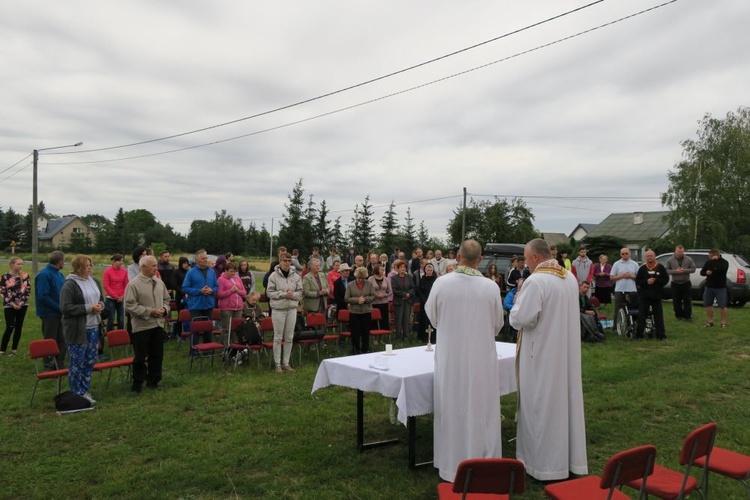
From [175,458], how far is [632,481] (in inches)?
158

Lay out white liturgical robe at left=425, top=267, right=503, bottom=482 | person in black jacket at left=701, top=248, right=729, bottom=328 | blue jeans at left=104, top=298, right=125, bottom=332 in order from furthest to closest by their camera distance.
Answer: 1. person in black jacket at left=701, top=248, right=729, bottom=328
2. blue jeans at left=104, top=298, right=125, bottom=332
3. white liturgical robe at left=425, top=267, right=503, bottom=482

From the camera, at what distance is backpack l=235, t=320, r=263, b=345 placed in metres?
9.20

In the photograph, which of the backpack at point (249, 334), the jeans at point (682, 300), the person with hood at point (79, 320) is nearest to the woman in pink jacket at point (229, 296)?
the backpack at point (249, 334)

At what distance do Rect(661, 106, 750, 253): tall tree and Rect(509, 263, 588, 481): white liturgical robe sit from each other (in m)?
31.5

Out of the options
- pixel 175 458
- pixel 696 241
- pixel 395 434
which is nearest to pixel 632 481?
pixel 395 434

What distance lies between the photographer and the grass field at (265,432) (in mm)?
4676

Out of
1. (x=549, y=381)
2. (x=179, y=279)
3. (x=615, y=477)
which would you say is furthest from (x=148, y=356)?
(x=615, y=477)


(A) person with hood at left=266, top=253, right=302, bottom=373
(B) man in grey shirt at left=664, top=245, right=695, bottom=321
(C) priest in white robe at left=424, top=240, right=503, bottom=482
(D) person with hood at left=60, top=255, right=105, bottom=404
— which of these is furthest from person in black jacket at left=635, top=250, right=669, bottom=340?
(D) person with hood at left=60, top=255, right=105, bottom=404

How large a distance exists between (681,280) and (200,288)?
11.3 meters

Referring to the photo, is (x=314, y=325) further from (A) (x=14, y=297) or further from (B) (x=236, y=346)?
(A) (x=14, y=297)

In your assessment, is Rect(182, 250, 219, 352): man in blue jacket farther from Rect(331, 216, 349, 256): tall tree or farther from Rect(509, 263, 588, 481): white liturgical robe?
Rect(331, 216, 349, 256): tall tree

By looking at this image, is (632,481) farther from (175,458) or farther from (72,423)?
(72,423)

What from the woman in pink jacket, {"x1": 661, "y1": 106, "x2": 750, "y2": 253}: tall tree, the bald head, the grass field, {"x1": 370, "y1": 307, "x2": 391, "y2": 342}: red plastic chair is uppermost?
{"x1": 661, "y1": 106, "x2": 750, "y2": 253}: tall tree

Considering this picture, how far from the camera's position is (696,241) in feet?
104
